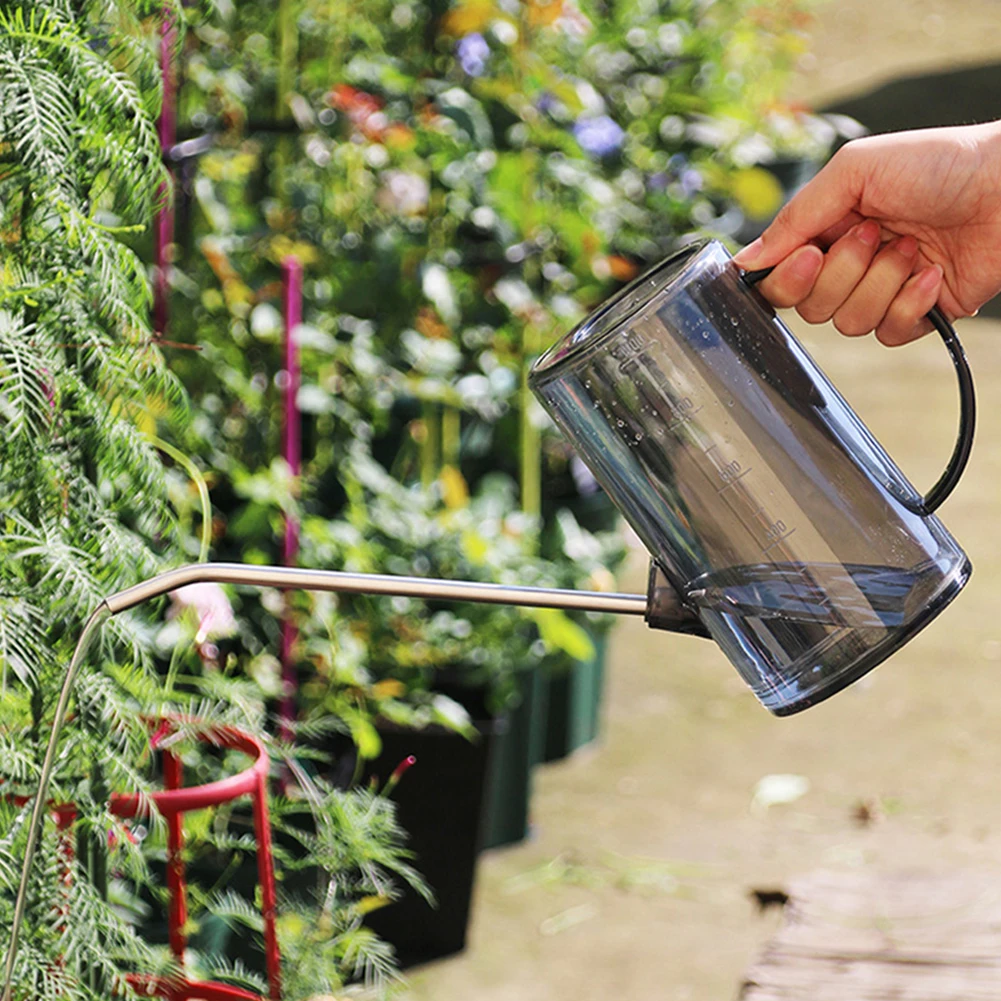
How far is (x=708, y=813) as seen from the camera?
2832mm

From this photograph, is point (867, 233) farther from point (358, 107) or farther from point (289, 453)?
point (358, 107)

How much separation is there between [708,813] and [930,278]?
1818 mm

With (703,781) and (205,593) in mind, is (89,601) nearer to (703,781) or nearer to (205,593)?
(205,593)

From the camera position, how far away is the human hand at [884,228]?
3.69 feet

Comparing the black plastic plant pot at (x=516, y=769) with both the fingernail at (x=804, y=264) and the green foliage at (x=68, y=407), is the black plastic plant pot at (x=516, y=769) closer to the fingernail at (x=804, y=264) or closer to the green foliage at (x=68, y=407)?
the green foliage at (x=68, y=407)

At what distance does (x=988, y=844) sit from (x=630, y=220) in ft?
4.52

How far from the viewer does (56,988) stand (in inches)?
44.1

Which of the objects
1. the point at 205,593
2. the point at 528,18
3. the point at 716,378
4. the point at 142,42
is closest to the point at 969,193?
the point at 716,378

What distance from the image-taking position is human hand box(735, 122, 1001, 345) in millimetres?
1124

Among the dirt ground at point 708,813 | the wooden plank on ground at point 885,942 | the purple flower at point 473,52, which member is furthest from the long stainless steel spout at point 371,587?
the purple flower at point 473,52

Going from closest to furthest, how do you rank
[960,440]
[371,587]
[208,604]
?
[371,587] < [960,440] < [208,604]

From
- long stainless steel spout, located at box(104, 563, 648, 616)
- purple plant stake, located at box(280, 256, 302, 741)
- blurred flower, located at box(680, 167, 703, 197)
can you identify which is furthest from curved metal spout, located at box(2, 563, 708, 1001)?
blurred flower, located at box(680, 167, 703, 197)

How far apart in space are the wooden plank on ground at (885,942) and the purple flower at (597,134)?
55.7 inches

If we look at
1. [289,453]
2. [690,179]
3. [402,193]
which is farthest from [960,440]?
[690,179]
